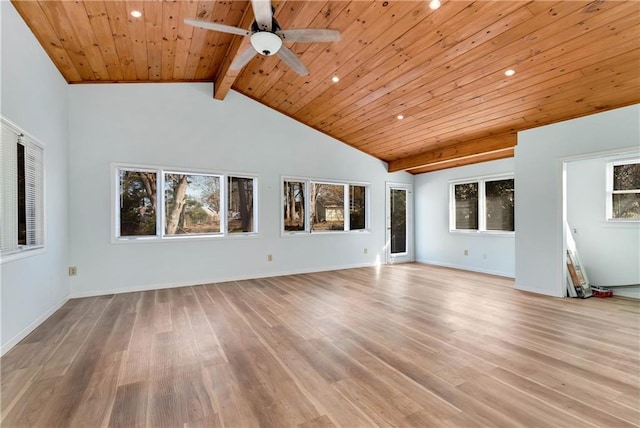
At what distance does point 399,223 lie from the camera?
7.54 m

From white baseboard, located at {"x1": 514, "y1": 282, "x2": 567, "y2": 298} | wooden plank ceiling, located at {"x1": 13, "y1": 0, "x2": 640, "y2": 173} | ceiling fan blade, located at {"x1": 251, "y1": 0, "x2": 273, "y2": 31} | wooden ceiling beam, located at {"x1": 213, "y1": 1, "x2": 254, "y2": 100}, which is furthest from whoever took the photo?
white baseboard, located at {"x1": 514, "y1": 282, "x2": 567, "y2": 298}

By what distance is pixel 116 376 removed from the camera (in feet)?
7.04

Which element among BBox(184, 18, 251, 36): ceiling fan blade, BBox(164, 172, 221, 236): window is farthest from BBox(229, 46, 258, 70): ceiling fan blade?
BBox(164, 172, 221, 236): window

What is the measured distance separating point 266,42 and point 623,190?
18.4 feet

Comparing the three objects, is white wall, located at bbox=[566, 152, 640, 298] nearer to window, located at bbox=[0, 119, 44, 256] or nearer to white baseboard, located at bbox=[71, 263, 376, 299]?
white baseboard, located at bbox=[71, 263, 376, 299]

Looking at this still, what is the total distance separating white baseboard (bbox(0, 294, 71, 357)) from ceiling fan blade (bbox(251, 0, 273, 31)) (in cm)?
357

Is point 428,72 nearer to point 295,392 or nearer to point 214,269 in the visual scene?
point 295,392

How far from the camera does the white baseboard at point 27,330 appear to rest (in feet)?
8.32

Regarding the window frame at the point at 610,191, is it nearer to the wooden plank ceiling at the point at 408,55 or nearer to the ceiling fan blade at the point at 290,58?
the wooden plank ceiling at the point at 408,55

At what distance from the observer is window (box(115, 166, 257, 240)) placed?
182 inches

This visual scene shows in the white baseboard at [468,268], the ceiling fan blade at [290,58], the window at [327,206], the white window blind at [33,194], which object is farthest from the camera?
the window at [327,206]

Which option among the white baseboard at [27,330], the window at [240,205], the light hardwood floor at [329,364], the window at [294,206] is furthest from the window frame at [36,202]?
the window at [294,206]

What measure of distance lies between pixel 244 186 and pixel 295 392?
13.9 feet

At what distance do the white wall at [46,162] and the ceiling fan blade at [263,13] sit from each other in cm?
229
